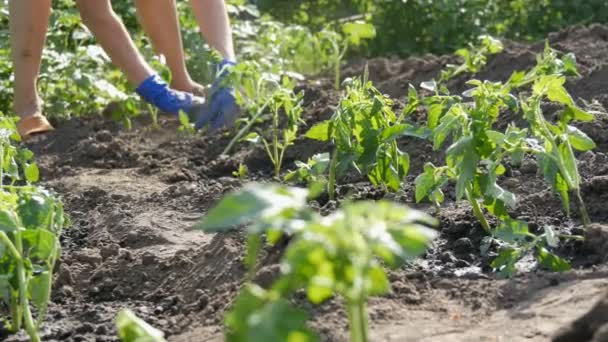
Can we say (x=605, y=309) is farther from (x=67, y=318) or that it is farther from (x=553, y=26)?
(x=553, y=26)

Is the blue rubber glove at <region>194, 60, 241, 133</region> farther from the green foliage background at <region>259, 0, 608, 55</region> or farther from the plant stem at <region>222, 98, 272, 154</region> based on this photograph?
the green foliage background at <region>259, 0, 608, 55</region>

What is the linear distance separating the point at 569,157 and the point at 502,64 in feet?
8.11

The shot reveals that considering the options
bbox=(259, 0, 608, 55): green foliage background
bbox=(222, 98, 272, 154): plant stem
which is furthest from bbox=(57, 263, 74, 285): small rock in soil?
bbox=(259, 0, 608, 55): green foliage background

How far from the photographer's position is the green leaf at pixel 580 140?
283cm

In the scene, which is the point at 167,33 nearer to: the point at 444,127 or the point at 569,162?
the point at 444,127

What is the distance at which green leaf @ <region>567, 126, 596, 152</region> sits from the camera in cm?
283

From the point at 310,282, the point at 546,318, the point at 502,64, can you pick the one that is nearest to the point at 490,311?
the point at 546,318

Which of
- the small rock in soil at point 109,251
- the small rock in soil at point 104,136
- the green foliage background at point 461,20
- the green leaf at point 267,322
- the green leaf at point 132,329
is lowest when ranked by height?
the green foliage background at point 461,20

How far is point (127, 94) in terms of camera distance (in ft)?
19.0

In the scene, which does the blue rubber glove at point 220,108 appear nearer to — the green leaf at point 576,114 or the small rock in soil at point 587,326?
the green leaf at point 576,114

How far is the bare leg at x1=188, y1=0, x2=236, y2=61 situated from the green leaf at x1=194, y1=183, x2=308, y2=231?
343 cm

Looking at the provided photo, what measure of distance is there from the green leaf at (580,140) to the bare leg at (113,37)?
257 cm

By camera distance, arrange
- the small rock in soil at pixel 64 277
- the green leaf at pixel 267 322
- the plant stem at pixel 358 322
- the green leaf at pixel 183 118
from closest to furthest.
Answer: the green leaf at pixel 267 322 → the plant stem at pixel 358 322 → the small rock in soil at pixel 64 277 → the green leaf at pixel 183 118

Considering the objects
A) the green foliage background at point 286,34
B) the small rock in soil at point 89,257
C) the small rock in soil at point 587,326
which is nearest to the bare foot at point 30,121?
the green foliage background at point 286,34
